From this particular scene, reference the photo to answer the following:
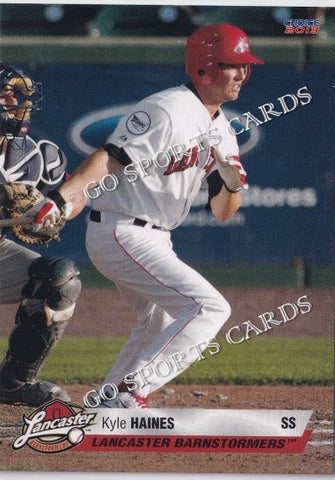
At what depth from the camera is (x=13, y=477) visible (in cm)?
523

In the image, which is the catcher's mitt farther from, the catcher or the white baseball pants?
the white baseball pants

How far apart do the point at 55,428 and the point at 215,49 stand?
1869mm

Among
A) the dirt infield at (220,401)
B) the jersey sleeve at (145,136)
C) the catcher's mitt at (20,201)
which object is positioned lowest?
the dirt infield at (220,401)

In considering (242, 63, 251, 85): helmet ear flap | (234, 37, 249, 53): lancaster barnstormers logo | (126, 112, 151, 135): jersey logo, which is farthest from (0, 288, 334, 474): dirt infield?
(234, 37, 249, 53): lancaster barnstormers logo

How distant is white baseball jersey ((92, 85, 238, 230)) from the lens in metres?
5.17

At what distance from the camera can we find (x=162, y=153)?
520 centimetres

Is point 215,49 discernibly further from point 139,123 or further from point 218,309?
point 218,309

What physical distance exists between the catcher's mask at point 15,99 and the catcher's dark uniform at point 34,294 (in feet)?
0.24

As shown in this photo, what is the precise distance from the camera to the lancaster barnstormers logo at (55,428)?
527cm

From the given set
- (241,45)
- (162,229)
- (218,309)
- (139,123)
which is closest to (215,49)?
(241,45)

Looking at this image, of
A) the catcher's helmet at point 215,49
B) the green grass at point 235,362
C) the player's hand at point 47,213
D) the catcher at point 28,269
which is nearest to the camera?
the player's hand at point 47,213

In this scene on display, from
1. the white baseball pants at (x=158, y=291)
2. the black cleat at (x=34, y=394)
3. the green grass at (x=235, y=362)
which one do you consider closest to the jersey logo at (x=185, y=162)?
the white baseball pants at (x=158, y=291)

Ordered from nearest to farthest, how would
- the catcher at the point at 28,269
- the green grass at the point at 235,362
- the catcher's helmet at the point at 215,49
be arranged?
the catcher's helmet at the point at 215,49 → the catcher at the point at 28,269 → the green grass at the point at 235,362

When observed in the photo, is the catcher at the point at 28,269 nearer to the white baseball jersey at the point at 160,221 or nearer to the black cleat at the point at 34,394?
the black cleat at the point at 34,394
